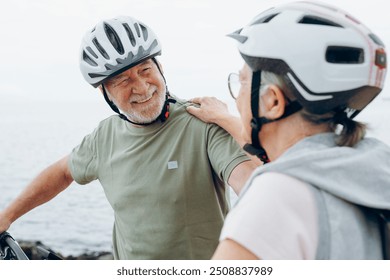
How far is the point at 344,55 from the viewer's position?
1835 millimetres

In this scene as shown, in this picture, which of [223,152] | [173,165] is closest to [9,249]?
[173,165]

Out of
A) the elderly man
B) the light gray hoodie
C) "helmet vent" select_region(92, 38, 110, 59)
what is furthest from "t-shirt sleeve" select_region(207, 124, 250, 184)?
the light gray hoodie

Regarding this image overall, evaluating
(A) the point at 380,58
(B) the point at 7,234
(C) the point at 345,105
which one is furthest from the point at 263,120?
(B) the point at 7,234

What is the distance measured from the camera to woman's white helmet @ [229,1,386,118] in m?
1.79

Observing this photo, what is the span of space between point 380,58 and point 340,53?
6.3 inches

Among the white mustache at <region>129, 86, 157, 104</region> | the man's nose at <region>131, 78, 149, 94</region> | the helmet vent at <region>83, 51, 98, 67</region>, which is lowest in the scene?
the white mustache at <region>129, 86, 157, 104</region>

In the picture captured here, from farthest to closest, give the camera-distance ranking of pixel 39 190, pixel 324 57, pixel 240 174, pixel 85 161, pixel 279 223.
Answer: pixel 39 190, pixel 85 161, pixel 240 174, pixel 324 57, pixel 279 223

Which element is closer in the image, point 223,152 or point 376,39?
point 376,39

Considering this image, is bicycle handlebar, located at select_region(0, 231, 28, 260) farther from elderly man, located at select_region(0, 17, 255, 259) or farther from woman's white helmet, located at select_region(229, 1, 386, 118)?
woman's white helmet, located at select_region(229, 1, 386, 118)

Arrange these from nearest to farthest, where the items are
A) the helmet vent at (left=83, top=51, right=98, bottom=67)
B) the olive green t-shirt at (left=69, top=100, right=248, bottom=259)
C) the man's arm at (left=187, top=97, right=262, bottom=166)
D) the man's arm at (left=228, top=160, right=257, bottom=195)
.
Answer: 1. the man's arm at (left=228, top=160, right=257, bottom=195)
2. the man's arm at (left=187, top=97, right=262, bottom=166)
3. the olive green t-shirt at (left=69, top=100, right=248, bottom=259)
4. the helmet vent at (left=83, top=51, right=98, bottom=67)

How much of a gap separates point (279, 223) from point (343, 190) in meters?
0.22

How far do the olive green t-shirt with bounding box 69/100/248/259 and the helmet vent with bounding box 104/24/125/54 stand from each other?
481 millimetres

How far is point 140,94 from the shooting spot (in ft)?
10.2

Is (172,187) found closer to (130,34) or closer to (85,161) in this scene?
(85,161)
